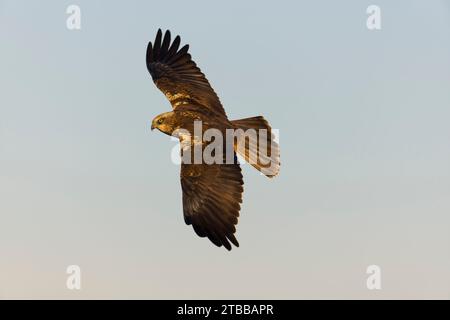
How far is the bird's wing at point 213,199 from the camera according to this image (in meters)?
10.7

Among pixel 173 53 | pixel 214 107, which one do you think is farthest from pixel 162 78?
pixel 214 107

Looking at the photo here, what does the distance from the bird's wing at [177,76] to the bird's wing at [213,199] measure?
200 centimetres

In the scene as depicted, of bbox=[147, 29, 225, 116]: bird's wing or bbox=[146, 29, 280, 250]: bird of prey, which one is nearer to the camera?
bbox=[146, 29, 280, 250]: bird of prey

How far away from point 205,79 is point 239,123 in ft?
5.10

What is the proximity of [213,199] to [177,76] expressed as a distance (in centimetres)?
373

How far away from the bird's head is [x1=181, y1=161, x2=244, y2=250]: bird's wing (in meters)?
1.70

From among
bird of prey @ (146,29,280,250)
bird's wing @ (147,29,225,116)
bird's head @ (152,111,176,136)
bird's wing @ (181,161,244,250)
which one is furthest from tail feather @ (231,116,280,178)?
bird's head @ (152,111,176,136)

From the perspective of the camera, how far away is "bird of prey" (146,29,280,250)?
35.3 ft

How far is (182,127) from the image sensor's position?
1224 centimetres

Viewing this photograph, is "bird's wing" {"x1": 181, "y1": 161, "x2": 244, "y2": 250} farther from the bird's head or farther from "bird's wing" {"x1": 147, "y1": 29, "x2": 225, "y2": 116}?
"bird's wing" {"x1": 147, "y1": 29, "x2": 225, "y2": 116}

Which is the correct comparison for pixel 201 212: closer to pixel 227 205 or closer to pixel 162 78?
pixel 227 205

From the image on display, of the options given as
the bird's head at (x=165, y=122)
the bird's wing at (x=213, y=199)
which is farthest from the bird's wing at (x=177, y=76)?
the bird's wing at (x=213, y=199)

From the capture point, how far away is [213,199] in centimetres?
1088

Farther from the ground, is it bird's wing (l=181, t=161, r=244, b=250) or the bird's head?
the bird's head
